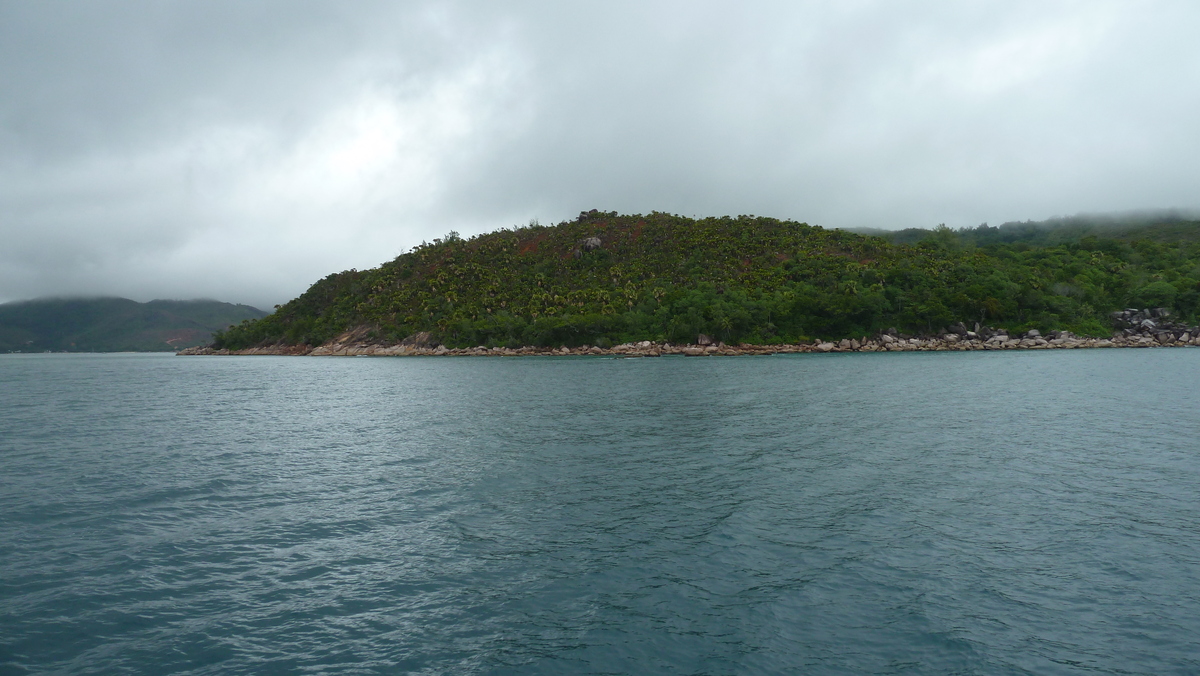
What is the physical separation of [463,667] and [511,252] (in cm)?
19010

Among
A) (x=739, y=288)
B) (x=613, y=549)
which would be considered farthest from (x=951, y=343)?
(x=613, y=549)

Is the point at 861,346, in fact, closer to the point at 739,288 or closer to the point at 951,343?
the point at 951,343

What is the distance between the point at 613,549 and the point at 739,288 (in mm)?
132389

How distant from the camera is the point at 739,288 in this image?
5600 inches

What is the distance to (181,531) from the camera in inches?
664

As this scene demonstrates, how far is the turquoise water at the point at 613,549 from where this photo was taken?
33.9 feet

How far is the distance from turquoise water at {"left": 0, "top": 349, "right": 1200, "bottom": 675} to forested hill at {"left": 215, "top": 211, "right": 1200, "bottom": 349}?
9763 centimetres

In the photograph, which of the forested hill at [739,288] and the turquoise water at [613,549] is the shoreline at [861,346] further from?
the turquoise water at [613,549]

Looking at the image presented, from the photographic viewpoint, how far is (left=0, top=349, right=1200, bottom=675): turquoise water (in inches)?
407

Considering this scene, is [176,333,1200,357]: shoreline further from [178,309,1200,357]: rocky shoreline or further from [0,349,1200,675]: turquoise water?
[0,349,1200,675]: turquoise water

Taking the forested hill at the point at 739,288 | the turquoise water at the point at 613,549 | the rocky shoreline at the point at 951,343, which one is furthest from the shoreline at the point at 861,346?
the turquoise water at the point at 613,549

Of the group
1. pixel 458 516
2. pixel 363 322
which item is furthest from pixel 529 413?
pixel 363 322

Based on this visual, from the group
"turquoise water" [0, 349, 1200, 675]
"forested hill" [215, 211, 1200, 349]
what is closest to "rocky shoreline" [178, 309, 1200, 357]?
"forested hill" [215, 211, 1200, 349]

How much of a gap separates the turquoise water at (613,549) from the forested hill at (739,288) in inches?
3844
